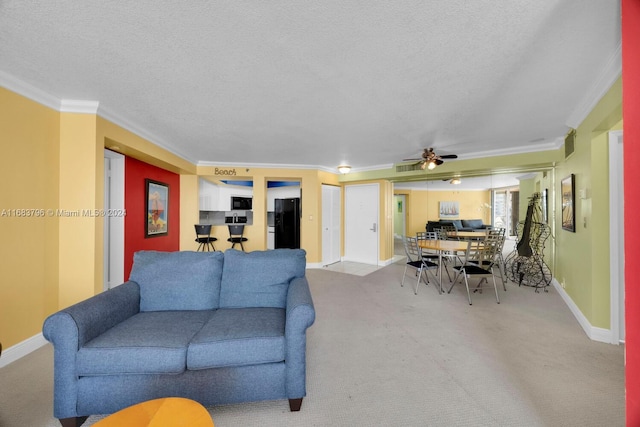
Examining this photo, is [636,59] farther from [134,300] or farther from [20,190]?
[20,190]

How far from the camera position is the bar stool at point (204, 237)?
543cm

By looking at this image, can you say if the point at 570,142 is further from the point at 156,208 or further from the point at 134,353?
the point at 156,208

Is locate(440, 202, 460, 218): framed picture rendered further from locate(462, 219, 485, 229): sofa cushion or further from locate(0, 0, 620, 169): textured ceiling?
locate(0, 0, 620, 169): textured ceiling

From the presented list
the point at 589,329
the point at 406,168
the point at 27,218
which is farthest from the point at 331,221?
the point at 27,218

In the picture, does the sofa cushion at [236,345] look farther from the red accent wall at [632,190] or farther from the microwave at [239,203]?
the microwave at [239,203]

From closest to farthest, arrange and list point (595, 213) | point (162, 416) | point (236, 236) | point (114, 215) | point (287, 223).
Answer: point (162, 416), point (595, 213), point (114, 215), point (236, 236), point (287, 223)

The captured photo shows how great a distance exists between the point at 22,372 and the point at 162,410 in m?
1.97

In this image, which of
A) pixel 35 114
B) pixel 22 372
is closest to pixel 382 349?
pixel 22 372

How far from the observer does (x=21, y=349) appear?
89.2 inches

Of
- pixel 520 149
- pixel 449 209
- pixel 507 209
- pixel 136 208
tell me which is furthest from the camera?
pixel 449 209

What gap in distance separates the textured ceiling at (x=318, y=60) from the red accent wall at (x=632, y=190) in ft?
1.40

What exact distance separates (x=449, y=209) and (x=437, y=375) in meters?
7.49

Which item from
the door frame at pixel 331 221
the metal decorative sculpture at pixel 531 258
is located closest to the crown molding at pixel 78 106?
the door frame at pixel 331 221

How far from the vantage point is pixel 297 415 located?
5.38ft
